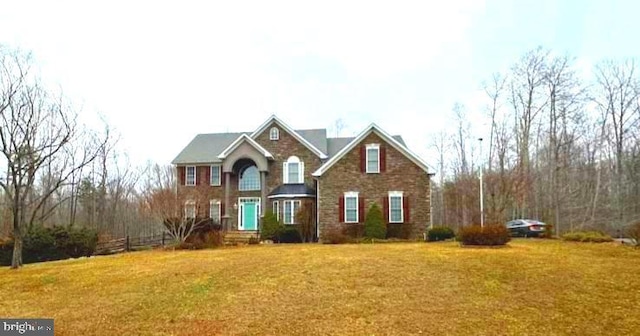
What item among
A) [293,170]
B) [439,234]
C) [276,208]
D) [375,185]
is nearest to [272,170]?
[293,170]

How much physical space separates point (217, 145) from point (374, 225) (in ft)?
50.8

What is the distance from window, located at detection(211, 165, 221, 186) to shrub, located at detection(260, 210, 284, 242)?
21.1ft

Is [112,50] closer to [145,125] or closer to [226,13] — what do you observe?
[226,13]

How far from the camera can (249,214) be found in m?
33.1

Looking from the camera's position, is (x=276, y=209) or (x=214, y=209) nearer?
(x=276, y=209)

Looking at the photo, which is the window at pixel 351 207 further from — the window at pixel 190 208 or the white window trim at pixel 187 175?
the white window trim at pixel 187 175

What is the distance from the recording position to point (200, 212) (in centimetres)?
3047

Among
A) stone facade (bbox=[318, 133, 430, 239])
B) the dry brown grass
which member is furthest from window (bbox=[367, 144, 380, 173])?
A: the dry brown grass

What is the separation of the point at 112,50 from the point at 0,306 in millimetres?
11743

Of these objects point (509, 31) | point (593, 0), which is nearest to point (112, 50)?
point (509, 31)

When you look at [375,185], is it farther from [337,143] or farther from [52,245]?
[52,245]

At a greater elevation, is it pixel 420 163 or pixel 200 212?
pixel 420 163

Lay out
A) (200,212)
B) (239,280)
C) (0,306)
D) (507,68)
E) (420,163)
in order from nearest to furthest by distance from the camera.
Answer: (0,306), (239,280), (420,163), (200,212), (507,68)

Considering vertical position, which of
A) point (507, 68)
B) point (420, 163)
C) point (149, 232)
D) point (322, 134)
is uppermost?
point (507, 68)
